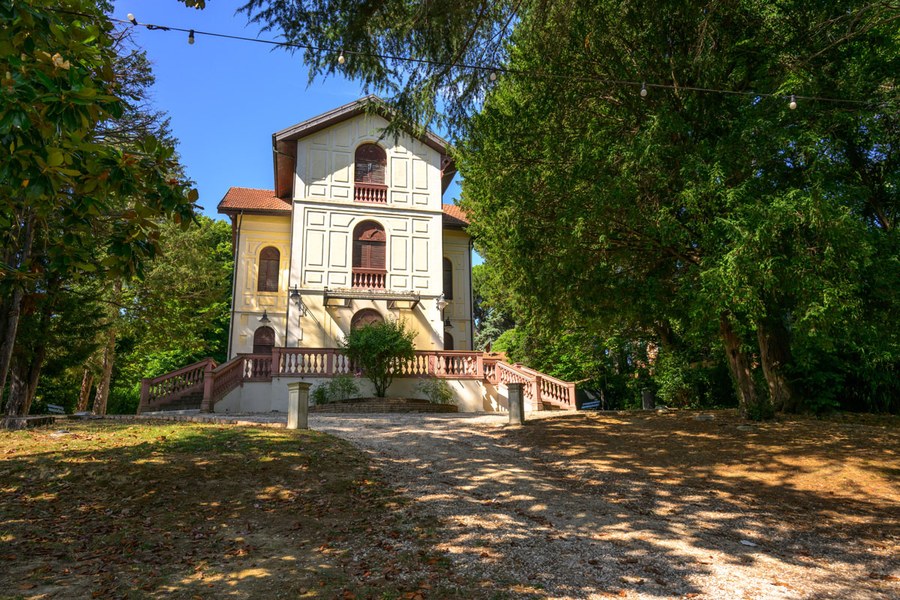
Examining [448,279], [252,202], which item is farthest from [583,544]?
[252,202]

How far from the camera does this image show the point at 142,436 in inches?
391

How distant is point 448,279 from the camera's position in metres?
26.7

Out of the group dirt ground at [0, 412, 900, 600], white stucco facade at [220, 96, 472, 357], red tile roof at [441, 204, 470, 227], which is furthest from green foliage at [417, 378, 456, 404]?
red tile roof at [441, 204, 470, 227]

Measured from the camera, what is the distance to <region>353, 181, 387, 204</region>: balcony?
77.0ft

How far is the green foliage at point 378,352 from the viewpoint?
18.4 m

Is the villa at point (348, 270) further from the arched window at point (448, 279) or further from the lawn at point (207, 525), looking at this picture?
the lawn at point (207, 525)

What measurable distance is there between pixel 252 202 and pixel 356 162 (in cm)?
584

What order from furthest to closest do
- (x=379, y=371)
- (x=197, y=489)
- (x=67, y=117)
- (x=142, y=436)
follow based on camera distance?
(x=379, y=371), (x=142, y=436), (x=197, y=489), (x=67, y=117)

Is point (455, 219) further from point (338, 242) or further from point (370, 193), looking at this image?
point (338, 242)

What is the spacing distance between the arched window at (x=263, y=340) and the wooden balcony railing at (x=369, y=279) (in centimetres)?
507

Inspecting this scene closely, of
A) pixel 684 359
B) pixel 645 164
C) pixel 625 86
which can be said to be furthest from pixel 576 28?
pixel 684 359

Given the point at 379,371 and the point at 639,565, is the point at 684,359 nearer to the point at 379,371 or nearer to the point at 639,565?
the point at 379,371

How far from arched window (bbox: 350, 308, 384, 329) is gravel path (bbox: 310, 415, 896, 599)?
44.8ft

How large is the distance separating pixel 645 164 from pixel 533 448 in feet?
18.5
